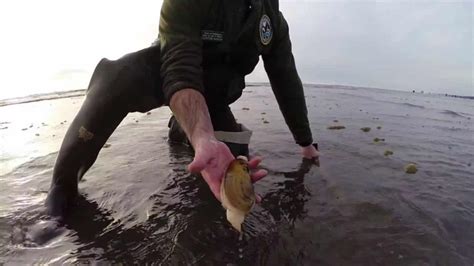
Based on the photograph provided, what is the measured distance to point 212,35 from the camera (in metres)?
3.43

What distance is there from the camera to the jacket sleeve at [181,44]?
282 cm

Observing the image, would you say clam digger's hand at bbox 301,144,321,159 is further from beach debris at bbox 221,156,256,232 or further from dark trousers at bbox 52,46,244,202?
beach debris at bbox 221,156,256,232

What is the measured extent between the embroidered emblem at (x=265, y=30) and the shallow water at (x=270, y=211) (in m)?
1.34

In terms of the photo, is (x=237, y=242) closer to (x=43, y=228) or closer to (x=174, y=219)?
(x=174, y=219)

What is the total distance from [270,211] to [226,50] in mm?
1553

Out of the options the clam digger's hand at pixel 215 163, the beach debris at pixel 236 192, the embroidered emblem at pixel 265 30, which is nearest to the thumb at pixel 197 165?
the clam digger's hand at pixel 215 163

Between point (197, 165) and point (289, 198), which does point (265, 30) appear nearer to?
point (289, 198)

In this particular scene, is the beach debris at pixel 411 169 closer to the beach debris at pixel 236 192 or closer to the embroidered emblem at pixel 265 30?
the embroidered emblem at pixel 265 30

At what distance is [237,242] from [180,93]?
1.09m

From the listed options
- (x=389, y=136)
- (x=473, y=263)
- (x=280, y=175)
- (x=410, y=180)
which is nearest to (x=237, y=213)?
(x=473, y=263)

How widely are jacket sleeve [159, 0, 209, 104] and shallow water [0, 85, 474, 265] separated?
3.22ft

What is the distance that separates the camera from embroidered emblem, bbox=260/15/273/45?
3717mm

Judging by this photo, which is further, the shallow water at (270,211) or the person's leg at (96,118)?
the person's leg at (96,118)

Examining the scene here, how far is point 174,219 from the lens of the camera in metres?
2.88
